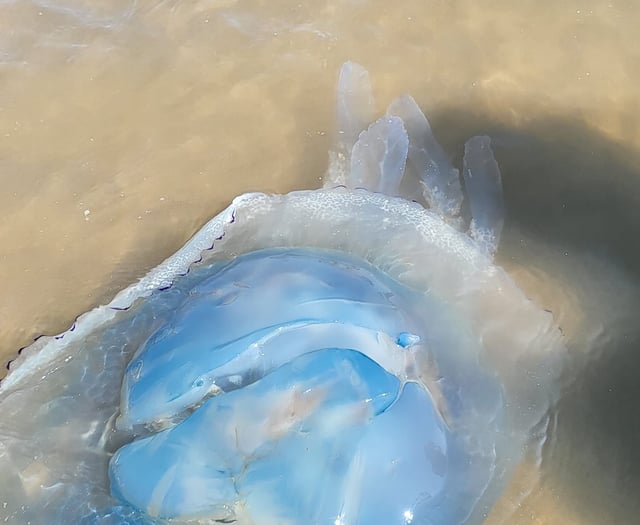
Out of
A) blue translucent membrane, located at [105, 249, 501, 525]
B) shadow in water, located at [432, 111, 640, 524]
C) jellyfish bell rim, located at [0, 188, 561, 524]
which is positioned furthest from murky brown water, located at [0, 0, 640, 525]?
blue translucent membrane, located at [105, 249, 501, 525]

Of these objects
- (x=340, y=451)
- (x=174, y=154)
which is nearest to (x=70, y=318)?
(x=174, y=154)

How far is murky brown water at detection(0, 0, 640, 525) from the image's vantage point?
305 centimetres

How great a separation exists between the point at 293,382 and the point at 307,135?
1755 mm

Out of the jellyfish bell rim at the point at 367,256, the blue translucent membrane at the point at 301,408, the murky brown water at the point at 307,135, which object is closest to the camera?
the blue translucent membrane at the point at 301,408

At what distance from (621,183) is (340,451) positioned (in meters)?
2.11

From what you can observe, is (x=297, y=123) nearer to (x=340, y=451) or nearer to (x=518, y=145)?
(x=518, y=145)

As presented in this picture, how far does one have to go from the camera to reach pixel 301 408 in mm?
2100

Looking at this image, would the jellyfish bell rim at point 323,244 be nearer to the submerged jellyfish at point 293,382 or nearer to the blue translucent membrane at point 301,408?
the submerged jellyfish at point 293,382

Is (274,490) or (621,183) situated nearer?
(274,490)

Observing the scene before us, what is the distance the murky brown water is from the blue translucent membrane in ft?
2.10

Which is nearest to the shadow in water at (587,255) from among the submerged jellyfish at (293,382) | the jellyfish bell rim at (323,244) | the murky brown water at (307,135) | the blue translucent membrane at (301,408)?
the murky brown water at (307,135)

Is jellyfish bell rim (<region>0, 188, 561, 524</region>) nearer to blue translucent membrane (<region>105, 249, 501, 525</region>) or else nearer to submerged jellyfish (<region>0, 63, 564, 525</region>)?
submerged jellyfish (<region>0, 63, 564, 525</region>)

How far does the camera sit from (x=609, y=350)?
9.82 ft

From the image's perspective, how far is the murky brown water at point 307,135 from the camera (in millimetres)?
3049
